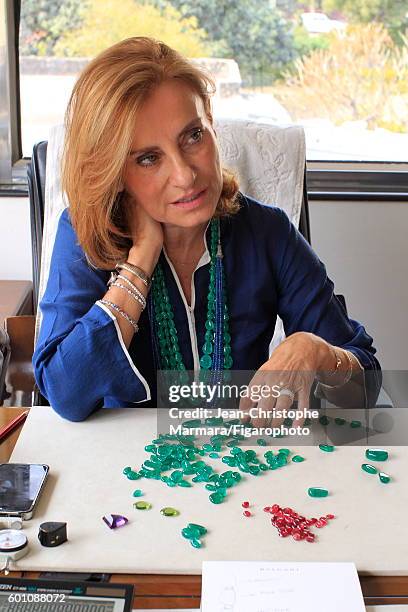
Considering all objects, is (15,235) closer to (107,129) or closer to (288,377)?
(107,129)

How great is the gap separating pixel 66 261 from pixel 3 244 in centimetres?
115

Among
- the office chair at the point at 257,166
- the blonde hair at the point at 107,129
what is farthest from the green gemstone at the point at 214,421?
the office chair at the point at 257,166

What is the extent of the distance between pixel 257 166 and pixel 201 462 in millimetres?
1046

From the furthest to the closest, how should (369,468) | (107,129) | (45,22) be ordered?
(45,22), (107,129), (369,468)

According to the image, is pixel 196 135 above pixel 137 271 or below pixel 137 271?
above

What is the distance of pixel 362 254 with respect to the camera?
2945mm

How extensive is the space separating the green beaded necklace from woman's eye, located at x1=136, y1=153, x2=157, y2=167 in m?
0.23

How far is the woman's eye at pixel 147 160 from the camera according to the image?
1.65 meters

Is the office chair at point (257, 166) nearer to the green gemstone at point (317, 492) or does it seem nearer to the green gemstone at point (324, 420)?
the green gemstone at point (324, 420)

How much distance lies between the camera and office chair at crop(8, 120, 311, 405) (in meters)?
2.21

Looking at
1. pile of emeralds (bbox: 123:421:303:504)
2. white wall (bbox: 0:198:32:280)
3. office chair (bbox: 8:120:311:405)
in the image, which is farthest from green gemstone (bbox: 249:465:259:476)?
white wall (bbox: 0:198:32:280)

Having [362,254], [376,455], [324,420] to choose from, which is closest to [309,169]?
[362,254]

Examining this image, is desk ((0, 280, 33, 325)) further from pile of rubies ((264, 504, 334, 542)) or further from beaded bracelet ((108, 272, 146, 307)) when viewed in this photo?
pile of rubies ((264, 504, 334, 542))

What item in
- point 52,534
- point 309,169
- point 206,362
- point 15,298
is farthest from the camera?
point 309,169
